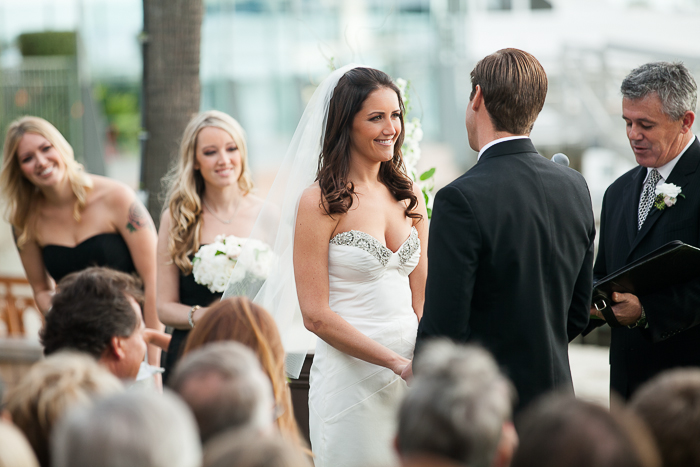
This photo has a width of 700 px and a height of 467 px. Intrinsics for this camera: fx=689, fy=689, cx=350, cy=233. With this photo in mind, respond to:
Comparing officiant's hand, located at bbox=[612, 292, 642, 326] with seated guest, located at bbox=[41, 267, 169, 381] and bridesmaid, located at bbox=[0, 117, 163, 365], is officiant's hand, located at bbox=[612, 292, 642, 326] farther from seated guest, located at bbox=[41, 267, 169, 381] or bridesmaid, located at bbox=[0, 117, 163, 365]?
bridesmaid, located at bbox=[0, 117, 163, 365]

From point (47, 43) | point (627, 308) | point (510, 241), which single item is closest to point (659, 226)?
Answer: point (627, 308)

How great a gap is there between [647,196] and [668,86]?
58 centimetres

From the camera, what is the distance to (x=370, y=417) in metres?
3.28

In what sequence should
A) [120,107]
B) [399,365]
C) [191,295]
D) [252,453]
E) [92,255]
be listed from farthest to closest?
[120,107] → [92,255] → [191,295] → [399,365] → [252,453]

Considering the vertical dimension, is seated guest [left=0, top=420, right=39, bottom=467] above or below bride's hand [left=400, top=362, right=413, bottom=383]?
above

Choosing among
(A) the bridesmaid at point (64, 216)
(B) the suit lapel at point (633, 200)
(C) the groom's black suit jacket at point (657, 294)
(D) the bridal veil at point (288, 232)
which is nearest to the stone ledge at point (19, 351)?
(A) the bridesmaid at point (64, 216)

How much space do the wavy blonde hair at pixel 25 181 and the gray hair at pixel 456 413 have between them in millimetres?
3630

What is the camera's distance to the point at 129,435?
1.42 m

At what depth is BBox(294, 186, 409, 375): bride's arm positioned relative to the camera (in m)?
3.10

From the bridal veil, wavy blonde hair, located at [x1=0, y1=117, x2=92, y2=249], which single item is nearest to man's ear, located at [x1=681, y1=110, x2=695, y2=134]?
the bridal veil

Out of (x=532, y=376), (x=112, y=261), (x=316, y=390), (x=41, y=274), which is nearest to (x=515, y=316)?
(x=532, y=376)

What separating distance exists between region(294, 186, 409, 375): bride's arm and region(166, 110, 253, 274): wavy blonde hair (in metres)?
1.28

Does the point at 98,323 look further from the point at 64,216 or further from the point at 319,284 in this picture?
the point at 64,216

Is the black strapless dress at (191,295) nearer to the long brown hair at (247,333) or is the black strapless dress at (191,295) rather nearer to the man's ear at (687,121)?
the long brown hair at (247,333)
